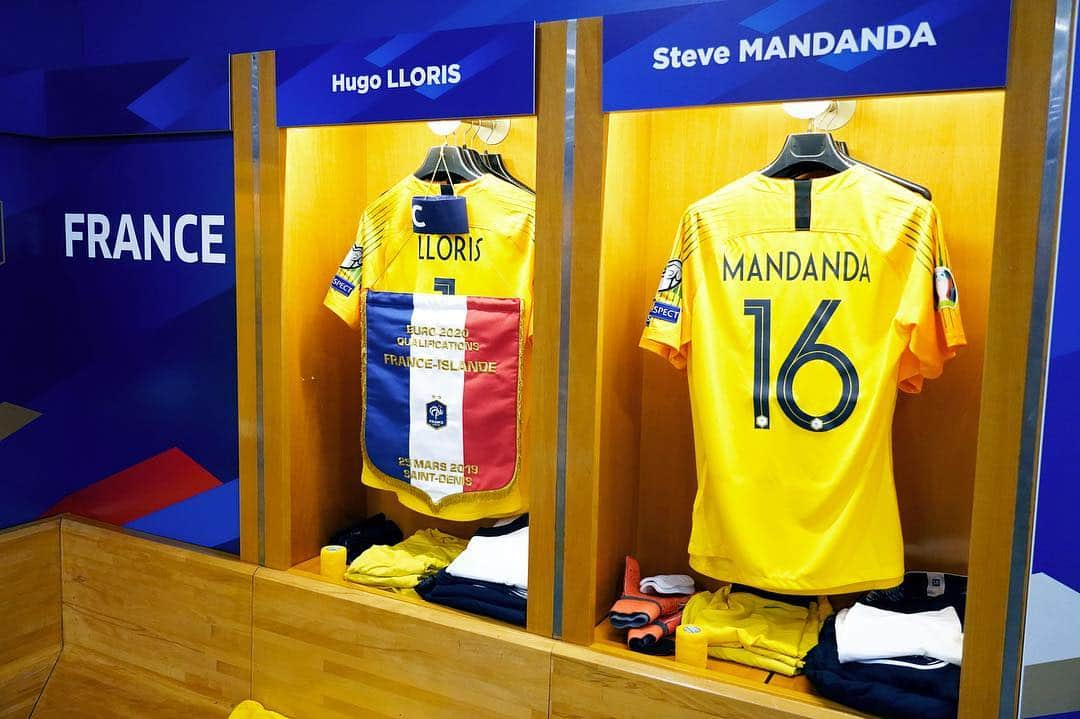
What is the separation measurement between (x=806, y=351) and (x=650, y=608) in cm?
72

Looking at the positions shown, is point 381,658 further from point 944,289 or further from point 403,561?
point 944,289

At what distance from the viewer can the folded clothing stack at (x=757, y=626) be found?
7.02 feet

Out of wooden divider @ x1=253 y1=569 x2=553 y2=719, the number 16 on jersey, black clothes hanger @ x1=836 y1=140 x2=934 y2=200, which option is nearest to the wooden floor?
wooden divider @ x1=253 y1=569 x2=553 y2=719

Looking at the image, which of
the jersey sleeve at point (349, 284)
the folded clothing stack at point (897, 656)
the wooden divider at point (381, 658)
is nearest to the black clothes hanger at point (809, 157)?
the folded clothing stack at point (897, 656)

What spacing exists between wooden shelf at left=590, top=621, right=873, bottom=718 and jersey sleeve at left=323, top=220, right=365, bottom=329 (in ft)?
3.56

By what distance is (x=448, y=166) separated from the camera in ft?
8.18

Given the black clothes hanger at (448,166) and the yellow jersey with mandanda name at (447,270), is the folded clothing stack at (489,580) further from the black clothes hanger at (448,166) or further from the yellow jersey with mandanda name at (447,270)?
the black clothes hanger at (448,166)

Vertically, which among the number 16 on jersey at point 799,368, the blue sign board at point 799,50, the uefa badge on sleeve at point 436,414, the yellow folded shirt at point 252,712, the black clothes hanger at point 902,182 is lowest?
the yellow folded shirt at point 252,712

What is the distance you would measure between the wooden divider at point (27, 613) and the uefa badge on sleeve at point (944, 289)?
105 inches

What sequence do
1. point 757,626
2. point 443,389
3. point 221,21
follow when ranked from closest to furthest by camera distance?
point 757,626
point 443,389
point 221,21

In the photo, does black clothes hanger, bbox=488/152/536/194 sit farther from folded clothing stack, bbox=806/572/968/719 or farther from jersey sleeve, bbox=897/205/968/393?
folded clothing stack, bbox=806/572/968/719

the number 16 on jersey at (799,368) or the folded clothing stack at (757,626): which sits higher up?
the number 16 on jersey at (799,368)

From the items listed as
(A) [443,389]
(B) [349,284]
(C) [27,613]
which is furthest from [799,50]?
(C) [27,613]

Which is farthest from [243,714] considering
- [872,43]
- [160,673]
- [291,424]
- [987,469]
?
[872,43]
